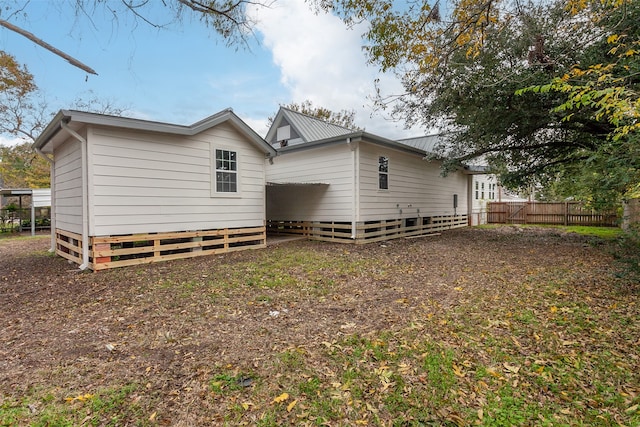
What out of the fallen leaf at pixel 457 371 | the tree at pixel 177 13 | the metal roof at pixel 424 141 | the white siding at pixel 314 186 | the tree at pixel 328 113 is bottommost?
the fallen leaf at pixel 457 371

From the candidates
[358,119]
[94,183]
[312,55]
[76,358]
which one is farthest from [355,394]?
[358,119]

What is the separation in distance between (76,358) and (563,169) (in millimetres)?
14551

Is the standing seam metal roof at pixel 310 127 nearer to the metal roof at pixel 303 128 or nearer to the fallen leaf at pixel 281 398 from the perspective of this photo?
the metal roof at pixel 303 128

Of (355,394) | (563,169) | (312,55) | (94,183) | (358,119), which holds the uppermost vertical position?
(358,119)

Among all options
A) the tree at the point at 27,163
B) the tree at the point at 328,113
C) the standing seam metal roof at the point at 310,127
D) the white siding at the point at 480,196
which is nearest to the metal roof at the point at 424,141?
the white siding at the point at 480,196

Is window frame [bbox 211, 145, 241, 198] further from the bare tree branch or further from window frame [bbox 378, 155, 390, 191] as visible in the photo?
window frame [bbox 378, 155, 390, 191]

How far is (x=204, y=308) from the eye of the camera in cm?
447

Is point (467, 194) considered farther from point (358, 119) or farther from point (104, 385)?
→ point (104, 385)

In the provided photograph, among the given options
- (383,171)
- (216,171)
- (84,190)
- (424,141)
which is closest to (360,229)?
(383,171)

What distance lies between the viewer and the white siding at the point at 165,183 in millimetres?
6605

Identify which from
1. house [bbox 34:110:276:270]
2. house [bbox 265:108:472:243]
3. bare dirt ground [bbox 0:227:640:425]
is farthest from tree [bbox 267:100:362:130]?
bare dirt ground [bbox 0:227:640:425]

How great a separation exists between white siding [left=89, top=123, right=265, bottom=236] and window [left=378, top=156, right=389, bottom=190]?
4.21 meters

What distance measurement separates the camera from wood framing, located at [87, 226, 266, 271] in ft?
21.5

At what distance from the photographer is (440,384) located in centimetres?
270
